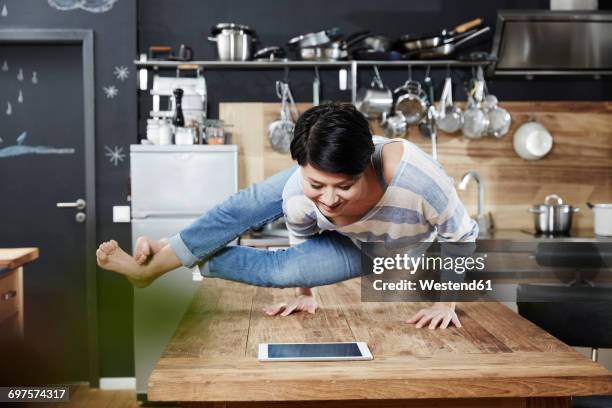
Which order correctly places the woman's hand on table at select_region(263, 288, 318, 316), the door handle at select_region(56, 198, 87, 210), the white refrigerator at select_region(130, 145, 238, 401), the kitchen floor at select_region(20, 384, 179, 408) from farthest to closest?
the door handle at select_region(56, 198, 87, 210) < the kitchen floor at select_region(20, 384, 179, 408) < the white refrigerator at select_region(130, 145, 238, 401) < the woman's hand on table at select_region(263, 288, 318, 316)

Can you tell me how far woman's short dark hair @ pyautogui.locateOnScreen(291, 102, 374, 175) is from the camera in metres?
1.40

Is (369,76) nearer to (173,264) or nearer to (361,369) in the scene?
(173,264)

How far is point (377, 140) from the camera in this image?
1745 mm

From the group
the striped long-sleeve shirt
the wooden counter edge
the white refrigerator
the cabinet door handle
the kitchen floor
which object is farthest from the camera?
the kitchen floor

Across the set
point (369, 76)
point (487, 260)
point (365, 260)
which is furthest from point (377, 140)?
point (369, 76)

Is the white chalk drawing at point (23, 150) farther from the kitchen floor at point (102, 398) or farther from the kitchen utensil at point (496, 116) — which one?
the kitchen utensil at point (496, 116)

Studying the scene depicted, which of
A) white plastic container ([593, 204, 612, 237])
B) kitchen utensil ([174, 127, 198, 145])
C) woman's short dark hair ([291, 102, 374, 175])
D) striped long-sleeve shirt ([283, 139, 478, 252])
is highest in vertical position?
kitchen utensil ([174, 127, 198, 145])

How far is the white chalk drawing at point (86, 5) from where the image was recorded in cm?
377

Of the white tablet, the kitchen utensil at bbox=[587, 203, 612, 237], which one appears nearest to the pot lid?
the kitchen utensil at bbox=[587, 203, 612, 237]

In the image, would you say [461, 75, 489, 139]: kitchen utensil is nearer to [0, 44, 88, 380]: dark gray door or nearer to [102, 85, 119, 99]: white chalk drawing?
[102, 85, 119, 99]: white chalk drawing

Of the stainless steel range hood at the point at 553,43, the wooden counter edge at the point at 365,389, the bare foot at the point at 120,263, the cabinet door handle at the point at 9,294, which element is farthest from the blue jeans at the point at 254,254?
the stainless steel range hood at the point at 553,43

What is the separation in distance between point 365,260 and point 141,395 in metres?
2.11

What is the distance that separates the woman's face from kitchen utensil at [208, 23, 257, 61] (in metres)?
2.30

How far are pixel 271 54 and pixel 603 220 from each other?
2.04 m
